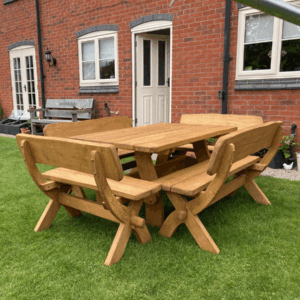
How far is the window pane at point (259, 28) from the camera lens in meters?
5.20

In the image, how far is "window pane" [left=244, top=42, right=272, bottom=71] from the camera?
5258 mm

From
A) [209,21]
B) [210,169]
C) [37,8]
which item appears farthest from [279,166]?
[37,8]

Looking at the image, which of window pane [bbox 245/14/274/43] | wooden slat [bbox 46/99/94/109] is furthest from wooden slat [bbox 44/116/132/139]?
wooden slat [bbox 46/99/94/109]

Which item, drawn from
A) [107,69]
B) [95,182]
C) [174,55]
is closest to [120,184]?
[95,182]

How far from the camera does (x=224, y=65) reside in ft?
18.5

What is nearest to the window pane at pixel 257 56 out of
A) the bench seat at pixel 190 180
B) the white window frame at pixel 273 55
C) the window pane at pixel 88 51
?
the white window frame at pixel 273 55

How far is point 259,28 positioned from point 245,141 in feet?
12.6

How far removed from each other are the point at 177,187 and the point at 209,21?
179 inches

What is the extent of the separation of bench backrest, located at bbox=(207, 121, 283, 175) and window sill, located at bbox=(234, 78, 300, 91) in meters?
2.42

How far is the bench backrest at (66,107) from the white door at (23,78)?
118 cm

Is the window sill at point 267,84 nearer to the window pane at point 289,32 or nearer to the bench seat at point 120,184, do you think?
the window pane at point 289,32

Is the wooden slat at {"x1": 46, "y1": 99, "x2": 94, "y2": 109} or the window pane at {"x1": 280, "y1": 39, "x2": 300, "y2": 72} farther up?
the window pane at {"x1": 280, "y1": 39, "x2": 300, "y2": 72}

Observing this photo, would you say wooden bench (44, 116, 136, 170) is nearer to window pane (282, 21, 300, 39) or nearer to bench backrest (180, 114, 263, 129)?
bench backrest (180, 114, 263, 129)

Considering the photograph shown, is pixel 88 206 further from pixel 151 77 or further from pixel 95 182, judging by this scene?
pixel 151 77
